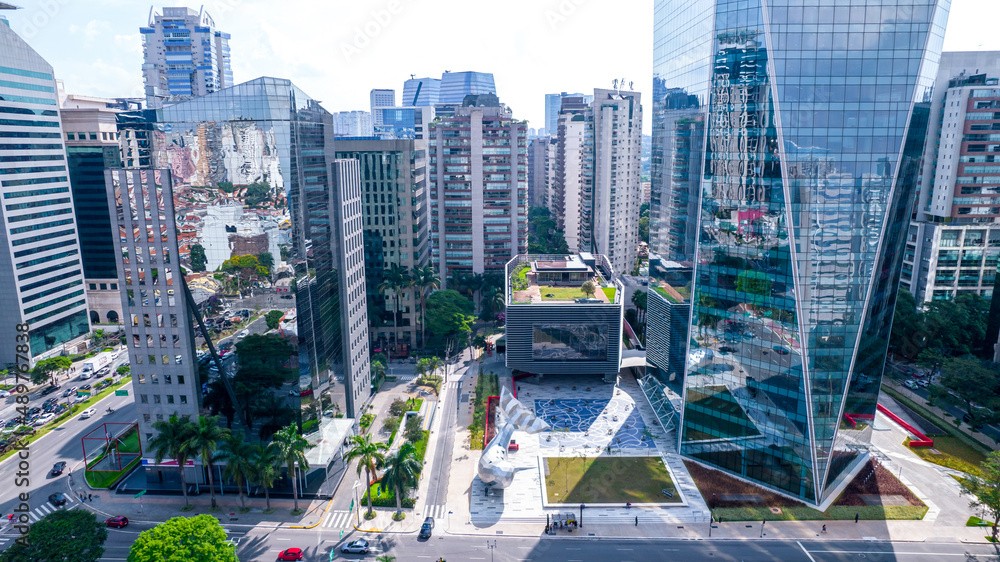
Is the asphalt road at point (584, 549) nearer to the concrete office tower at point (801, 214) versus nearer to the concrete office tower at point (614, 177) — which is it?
the concrete office tower at point (801, 214)

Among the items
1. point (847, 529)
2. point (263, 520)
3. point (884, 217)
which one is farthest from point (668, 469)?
point (263, 520)

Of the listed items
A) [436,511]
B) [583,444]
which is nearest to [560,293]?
[583,444]

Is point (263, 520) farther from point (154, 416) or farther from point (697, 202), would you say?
point (697, 202)

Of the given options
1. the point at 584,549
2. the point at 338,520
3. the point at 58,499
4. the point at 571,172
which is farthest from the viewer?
the point at 571,172

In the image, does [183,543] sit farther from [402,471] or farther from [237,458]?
[402,471]

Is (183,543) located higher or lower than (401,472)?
higher

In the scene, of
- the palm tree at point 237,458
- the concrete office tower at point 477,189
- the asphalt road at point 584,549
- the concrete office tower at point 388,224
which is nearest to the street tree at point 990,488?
the asphalt road at point 584,549

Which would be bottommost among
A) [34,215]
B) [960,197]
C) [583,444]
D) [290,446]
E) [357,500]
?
[583,444]
